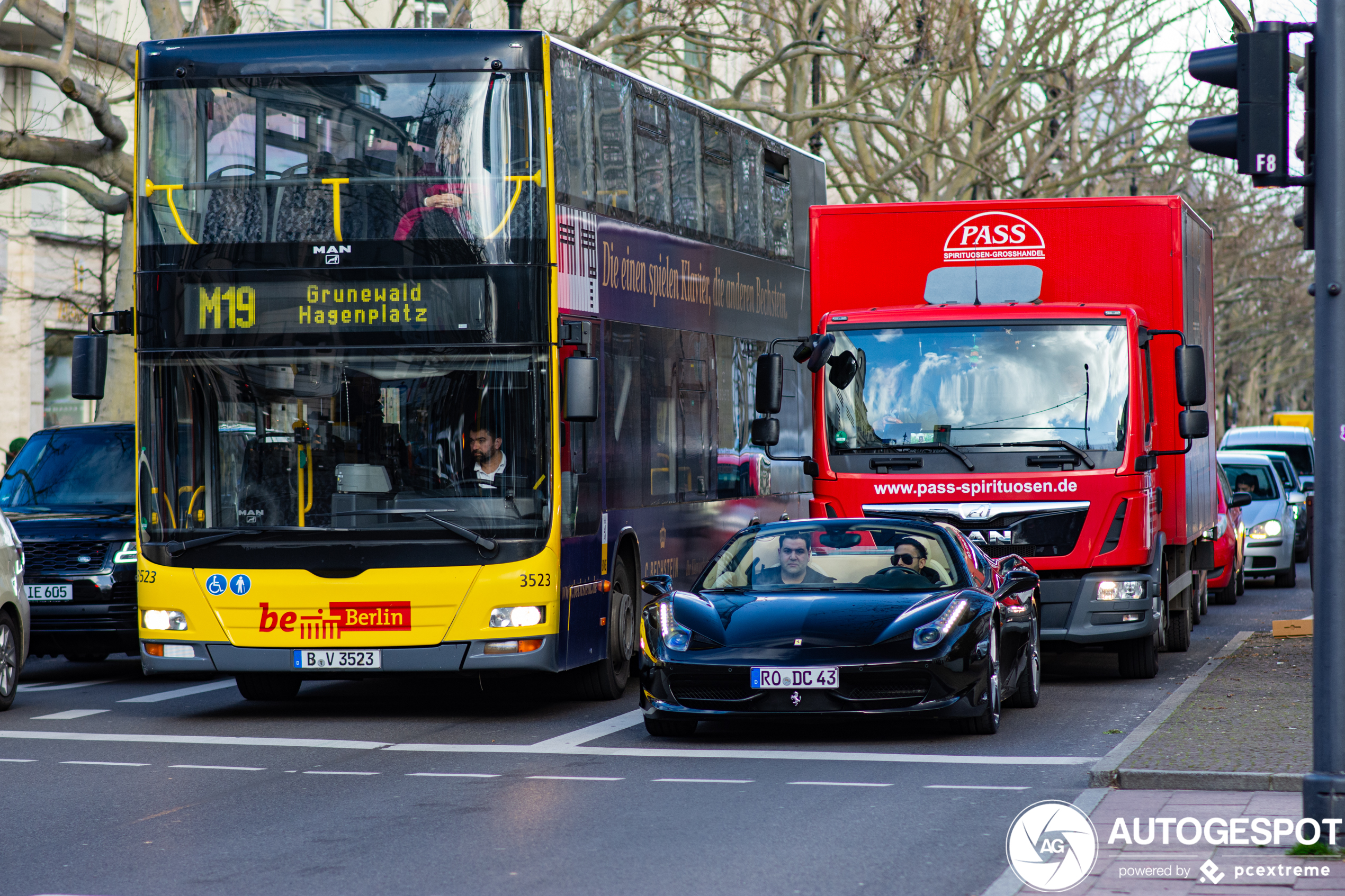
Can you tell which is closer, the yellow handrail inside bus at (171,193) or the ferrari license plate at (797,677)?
the ferrari license plate at (797,677)

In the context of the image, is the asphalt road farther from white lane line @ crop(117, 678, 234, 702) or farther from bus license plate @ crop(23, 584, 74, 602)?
bus license plate @ crop(23, 584, 74, 602)

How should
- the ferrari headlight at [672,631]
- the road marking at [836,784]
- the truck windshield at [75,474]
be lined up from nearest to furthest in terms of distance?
the road marking at [836,784]
the ferrari headlight at [672,631]
the truck windshield at [75,474]

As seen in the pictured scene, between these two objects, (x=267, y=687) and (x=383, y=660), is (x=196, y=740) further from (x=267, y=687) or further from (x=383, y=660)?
(x=267, y=687)

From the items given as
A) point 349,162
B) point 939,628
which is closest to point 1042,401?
point 939,628

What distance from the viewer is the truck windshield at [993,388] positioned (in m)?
14.2

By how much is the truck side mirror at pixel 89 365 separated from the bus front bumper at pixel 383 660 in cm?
165

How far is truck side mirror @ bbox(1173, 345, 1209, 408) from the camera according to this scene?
1344cm

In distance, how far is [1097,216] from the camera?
49.2ft

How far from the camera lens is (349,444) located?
12375 millimetres

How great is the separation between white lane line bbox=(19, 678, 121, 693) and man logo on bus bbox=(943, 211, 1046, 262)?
7.46 meters

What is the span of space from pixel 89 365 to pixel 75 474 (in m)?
4.81

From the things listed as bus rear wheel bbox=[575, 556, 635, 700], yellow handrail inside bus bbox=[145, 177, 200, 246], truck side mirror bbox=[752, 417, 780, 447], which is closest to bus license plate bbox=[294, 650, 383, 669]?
bus rear wheel bbox=[575, 556, 635, 700]

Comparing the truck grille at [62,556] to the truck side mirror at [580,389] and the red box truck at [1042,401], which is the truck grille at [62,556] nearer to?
the truck side mirror at [580,389]

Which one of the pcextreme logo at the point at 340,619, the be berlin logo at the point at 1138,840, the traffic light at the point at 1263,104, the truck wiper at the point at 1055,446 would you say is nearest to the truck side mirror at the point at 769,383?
the truck wiper at the point at 1055,446
